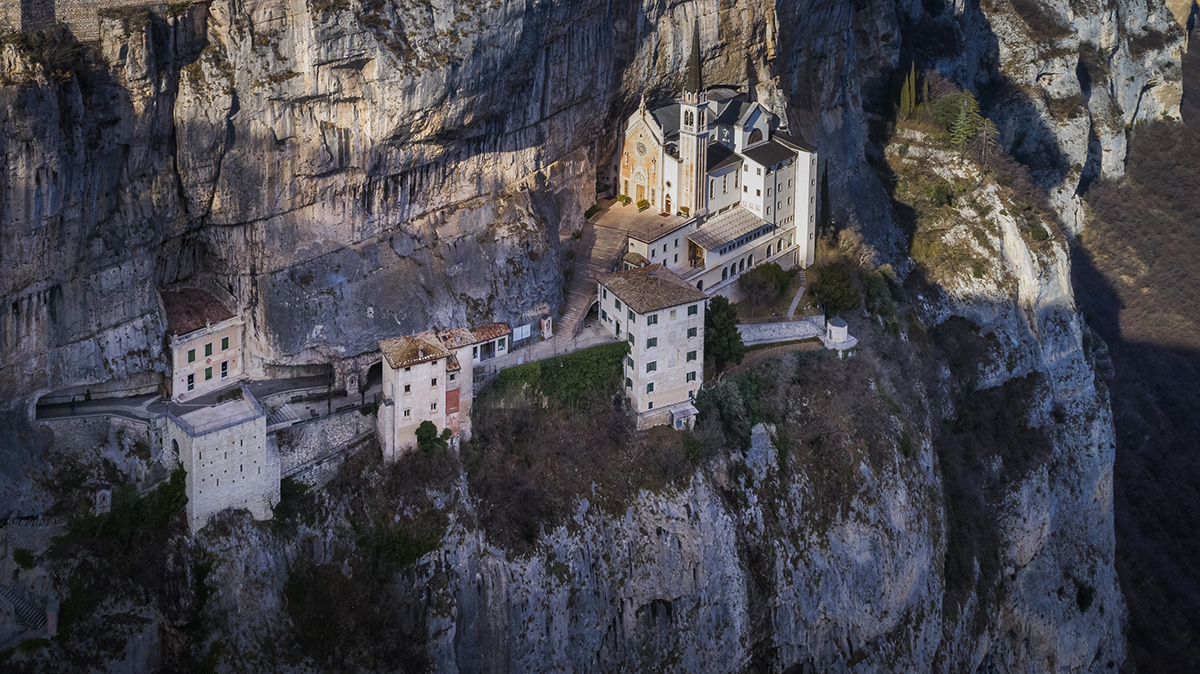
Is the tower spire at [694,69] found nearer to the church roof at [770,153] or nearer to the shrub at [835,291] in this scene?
the church roof at [770,153]

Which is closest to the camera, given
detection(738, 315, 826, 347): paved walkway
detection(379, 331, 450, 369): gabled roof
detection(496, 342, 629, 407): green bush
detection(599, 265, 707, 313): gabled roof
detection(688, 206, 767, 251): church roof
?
detection(379, 331, 450, 369): gabled roof

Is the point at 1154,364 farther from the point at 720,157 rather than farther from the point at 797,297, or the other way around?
the point at 720,157

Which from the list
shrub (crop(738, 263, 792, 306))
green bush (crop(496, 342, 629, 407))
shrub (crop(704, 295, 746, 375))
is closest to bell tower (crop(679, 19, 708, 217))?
shrub (crop(738, 263, 792, 306))

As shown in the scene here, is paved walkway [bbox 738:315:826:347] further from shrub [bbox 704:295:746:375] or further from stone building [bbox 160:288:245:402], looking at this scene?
stone building [bbox 160:288:245:402]

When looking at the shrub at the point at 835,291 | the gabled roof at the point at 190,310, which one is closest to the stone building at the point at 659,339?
the shrub at the point at 835,291

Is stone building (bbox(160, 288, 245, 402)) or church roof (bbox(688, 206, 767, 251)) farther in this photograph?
church roof (bbox(688, 206, 767, 251))

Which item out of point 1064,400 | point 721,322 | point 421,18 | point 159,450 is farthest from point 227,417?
point 1064,400
